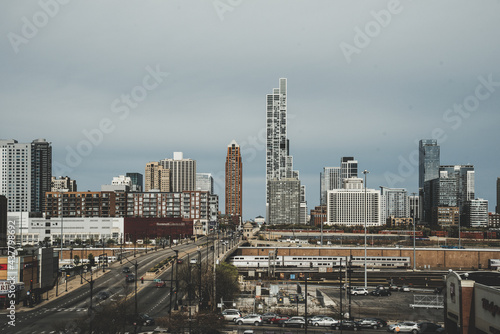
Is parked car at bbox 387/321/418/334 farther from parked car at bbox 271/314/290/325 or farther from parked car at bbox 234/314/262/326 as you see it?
parked car at bbox 234/314/262/326

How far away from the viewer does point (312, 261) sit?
112m

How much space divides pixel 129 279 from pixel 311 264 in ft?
158

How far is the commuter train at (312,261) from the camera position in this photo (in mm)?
110438

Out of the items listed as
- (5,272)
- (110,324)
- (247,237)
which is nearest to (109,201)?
(247,237)

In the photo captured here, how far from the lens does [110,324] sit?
1475 inches

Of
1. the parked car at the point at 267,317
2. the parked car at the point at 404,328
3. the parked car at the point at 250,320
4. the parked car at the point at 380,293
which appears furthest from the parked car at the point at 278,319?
the parked car at the point at 380,293

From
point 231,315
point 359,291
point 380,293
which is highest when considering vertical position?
point 231,315

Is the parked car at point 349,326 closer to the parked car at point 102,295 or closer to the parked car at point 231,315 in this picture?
the parked car at point 231,315

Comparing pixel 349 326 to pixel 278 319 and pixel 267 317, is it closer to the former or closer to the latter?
pixel 278 319

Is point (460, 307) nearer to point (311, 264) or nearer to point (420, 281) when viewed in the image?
point (420, 281)

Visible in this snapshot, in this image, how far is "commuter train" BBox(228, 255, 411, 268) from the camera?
11044cm

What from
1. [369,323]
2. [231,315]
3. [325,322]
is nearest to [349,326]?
[369,323]

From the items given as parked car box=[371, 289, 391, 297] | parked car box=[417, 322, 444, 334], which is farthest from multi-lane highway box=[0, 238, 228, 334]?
parked car box=[371, 289, 391, 297]

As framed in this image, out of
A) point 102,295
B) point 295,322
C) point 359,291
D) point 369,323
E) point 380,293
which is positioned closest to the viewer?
point 369,323
